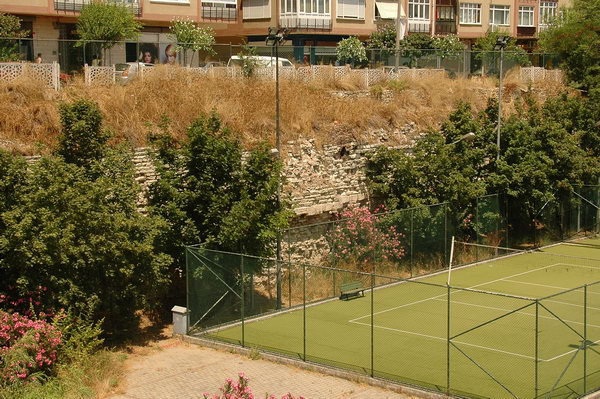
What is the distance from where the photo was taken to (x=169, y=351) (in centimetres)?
2489

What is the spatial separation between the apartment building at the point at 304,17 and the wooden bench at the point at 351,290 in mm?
14868

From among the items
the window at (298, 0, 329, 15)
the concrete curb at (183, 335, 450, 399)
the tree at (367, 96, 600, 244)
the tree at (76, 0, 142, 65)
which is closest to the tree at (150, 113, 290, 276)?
the concrete curb at (183, 335, 450, 399)

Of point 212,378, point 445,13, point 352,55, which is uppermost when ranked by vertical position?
point 445,13

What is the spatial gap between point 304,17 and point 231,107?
3125 cm

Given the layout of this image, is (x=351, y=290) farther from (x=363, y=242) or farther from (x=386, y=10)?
(x=386, y=10)

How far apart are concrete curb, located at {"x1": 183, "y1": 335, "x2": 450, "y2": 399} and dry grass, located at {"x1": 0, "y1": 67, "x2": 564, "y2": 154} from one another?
7315 mm

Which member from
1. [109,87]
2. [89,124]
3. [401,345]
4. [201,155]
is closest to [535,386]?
[401,345]

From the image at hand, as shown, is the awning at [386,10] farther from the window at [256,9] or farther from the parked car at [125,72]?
the parked car at [125,72]

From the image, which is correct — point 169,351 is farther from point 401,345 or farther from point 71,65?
point 71,65

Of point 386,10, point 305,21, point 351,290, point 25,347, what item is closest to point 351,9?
point 386,10

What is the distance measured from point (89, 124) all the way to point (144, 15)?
108 ft

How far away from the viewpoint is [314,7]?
6412 centimetres

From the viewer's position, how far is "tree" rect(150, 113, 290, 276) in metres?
26.1

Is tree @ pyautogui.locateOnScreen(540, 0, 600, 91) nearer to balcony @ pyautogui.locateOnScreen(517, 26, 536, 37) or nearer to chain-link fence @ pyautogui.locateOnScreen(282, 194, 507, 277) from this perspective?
chain-link fence @ pyautogui.locateOnScreen(282, 194, 507, 277)
